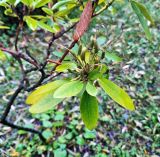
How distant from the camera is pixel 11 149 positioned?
6.84ft

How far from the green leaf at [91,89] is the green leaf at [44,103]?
2.9 inches

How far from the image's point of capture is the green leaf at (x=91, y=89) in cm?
72

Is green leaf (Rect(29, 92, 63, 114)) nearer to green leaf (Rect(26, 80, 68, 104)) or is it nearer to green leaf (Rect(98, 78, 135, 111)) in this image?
green leaf (Rect(26, 80, 68, 104))

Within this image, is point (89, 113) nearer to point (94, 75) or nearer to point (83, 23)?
point (94, 75)

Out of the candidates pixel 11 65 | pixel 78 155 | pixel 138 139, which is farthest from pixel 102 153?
pixel 11 65

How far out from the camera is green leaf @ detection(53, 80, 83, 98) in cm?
68

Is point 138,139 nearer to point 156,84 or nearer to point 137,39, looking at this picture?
point 156,84

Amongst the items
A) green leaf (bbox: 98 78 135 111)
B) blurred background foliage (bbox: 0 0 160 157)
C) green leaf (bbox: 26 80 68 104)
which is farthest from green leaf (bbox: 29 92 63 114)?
blurred background foliage (bbox: 0 0 160 157)

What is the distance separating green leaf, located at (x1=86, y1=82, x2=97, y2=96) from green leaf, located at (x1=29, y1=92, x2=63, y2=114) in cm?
7

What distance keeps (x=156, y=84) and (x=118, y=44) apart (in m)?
0.55

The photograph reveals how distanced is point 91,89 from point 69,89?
0.06 meters

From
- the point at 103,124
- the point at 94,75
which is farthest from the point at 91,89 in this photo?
the point at 103,124

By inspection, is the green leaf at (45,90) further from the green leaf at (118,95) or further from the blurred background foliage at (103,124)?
the blurred background foliage at (103,124)

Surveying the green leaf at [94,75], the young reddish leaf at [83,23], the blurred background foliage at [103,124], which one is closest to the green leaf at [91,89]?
the green leaf at [94,75]
